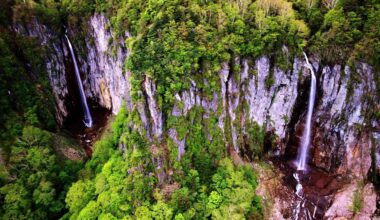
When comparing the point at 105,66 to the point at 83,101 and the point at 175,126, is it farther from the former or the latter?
the point at 175,126

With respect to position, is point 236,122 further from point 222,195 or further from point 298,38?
point 298,38

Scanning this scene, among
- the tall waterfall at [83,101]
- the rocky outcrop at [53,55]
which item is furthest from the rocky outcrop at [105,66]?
the rocky outcrop at [53,55]

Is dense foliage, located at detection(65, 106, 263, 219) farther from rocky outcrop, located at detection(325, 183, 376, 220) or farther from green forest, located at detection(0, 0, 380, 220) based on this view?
rocky outcrop, located at detection(325, 183, 376, 220)

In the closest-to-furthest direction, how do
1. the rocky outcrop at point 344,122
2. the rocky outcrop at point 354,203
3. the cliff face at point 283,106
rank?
the rocky outcrop at point 354,203
the rocky outcrop at point 344,122
the cliff face at point 283,106

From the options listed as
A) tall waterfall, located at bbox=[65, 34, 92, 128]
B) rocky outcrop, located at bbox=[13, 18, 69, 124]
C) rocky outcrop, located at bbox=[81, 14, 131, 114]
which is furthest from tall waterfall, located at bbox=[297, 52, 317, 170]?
rocky outcrop, located at bbox=[13, 18, 69, 124]

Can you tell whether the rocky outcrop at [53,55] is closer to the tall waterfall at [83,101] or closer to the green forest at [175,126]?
the tall waterfall at [83,101]
